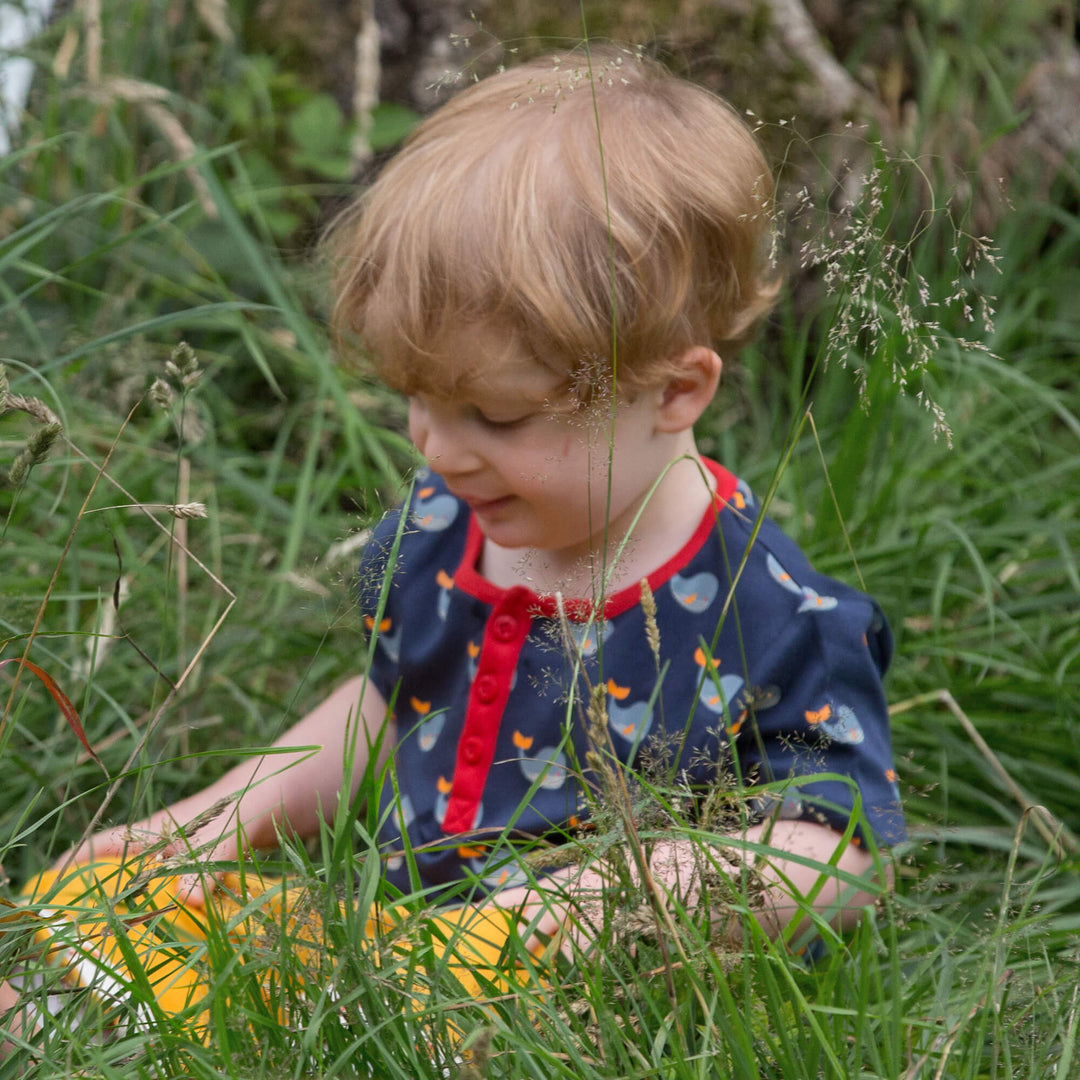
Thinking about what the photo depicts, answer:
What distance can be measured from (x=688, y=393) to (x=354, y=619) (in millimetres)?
501

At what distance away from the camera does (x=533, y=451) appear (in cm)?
130

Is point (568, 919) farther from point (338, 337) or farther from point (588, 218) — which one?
point (338, 337)

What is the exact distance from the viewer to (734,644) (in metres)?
1.43

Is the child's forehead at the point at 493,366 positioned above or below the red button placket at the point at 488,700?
above

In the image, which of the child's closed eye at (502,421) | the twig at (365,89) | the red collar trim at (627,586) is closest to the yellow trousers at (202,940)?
the red collar trim at (627,586)

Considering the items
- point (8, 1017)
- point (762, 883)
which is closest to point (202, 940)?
point (8, 1017)

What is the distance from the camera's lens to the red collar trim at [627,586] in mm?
1452

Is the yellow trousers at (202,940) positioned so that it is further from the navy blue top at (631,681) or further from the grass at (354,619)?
the navy blue top at (631,681)

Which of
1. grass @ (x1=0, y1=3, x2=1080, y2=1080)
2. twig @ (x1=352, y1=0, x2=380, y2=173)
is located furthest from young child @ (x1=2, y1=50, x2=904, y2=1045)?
twig @ (x1=352, y1=0, x2=380, y2=173)

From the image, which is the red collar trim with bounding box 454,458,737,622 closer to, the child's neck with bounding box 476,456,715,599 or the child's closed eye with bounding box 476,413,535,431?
the child's neck with bounding box 476,456,715,599

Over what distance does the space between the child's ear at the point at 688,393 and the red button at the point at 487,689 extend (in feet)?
1.20

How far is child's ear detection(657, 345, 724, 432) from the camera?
4.45 ft

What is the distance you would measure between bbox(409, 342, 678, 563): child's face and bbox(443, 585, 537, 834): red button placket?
0.38ft

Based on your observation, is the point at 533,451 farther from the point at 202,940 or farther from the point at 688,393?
the point at 202,940
